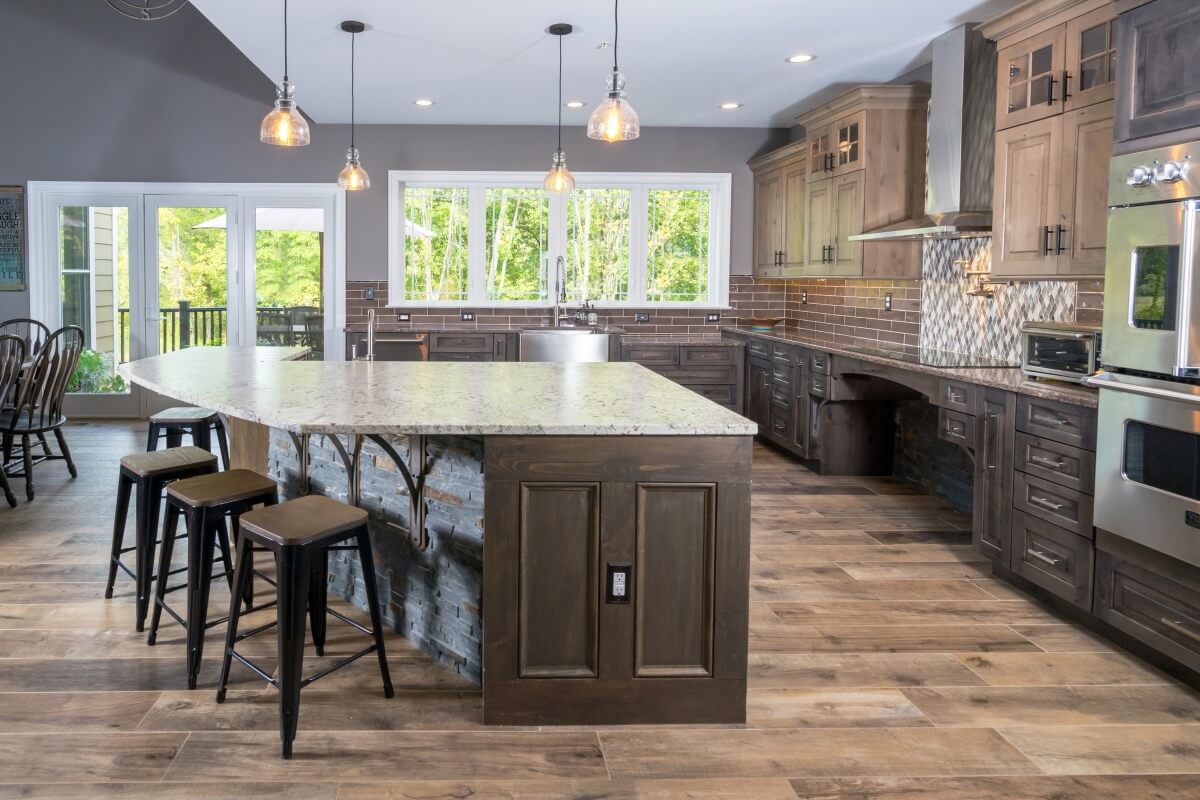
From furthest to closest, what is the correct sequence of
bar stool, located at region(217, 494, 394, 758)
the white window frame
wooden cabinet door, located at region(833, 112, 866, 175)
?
the white window frame
wooden cabinet door, located at region(833, 112, 866, 175)
bar stool, located at region(217, 494, 394, 758)

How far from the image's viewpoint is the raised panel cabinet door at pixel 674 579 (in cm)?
260

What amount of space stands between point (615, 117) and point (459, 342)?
4.45 m

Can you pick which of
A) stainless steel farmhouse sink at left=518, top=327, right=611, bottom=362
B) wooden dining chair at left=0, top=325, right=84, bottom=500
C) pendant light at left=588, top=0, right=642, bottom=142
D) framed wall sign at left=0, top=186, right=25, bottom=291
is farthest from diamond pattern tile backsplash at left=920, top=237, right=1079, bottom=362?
framed wall sign at left=0, top=186, right=25, bottom=291

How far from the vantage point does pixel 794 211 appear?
23.8 feet

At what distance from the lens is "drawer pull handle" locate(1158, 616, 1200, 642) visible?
9.43 feet

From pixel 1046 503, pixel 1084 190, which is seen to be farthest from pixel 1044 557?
pixel 1084 190

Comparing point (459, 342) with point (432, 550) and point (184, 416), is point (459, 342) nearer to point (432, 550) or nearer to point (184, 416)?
point (184, 416)

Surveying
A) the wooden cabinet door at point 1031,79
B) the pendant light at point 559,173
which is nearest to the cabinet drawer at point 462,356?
the pendant light at point 559,173

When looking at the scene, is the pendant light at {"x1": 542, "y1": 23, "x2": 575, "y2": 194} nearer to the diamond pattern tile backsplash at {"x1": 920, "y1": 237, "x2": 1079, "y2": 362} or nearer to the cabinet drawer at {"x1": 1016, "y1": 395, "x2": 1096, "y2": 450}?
the diamond pattern tile backsplash at {"x1": 920, "y1": 237, "x2": 1079, "y2": 362}

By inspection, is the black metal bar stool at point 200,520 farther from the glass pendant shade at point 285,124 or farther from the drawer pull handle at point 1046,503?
the drawer pull handle at point 1046,503

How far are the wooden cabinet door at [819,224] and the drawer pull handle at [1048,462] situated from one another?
3.12 m

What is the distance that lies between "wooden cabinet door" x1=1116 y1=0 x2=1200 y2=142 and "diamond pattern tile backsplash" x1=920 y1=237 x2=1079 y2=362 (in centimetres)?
139

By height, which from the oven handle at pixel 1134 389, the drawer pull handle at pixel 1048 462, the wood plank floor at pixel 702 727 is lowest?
the wood plank floor at pixel 702 727

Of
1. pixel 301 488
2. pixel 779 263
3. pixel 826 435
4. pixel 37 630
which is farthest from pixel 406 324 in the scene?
pixel 37 630
